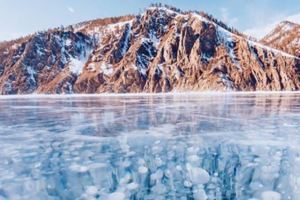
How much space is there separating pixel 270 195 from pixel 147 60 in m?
115

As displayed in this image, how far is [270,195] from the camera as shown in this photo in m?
5.18

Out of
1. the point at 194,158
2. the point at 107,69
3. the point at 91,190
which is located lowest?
the point at 91,190

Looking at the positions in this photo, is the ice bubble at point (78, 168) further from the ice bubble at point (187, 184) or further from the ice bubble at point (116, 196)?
the ice bubble at point (187, 184)

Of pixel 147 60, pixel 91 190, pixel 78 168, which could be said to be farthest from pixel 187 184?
pixel 147 60

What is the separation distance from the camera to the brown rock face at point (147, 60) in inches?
4186

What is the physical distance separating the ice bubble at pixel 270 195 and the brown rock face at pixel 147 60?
9710 centimetres

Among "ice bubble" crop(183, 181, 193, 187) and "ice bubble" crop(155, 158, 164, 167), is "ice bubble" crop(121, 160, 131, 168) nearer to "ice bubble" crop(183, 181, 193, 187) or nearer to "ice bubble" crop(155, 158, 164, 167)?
"ice bubble" crop(155, 158, 164, 167)

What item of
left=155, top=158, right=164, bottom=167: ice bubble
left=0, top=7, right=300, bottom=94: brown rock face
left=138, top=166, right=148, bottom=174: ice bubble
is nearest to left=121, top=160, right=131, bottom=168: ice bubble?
left=138, top=166, right=148, bottom=174: ice bubble

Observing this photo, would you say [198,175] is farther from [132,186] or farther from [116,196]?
[116,196]

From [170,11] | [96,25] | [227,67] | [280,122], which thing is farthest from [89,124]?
[96,25]

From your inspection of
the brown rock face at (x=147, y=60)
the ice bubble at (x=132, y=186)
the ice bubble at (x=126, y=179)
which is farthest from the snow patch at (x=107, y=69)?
the ice bubble at (x=132, y=186)

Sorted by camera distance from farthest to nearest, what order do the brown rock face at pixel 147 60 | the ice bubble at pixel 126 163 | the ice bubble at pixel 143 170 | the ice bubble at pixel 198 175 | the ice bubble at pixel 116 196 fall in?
1. the brown rock face at pixel 147 60
2. the ice bubble at pixel 126 163
3. the ice bubble at pixel 143 170
4. the ice bubble at pixel 198 175
5. the ice bubble at pixel 116 196

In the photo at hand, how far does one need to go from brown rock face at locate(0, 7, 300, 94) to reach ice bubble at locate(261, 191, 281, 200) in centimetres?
9710

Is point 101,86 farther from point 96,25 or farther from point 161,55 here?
point 96,25
